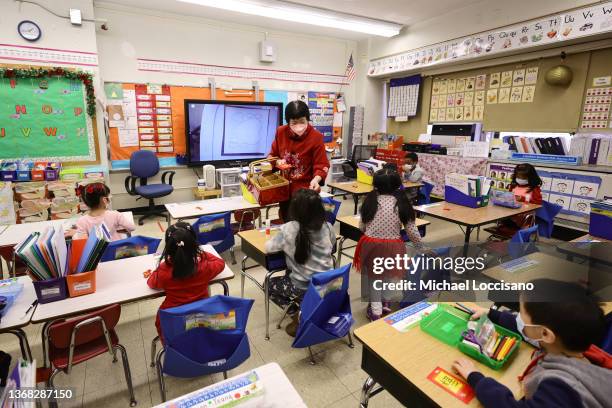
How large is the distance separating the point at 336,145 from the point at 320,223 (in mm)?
5325

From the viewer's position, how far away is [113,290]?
178 cm

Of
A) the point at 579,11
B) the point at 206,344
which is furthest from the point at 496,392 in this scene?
the point at 579,11

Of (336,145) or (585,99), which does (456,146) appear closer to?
(585,99)

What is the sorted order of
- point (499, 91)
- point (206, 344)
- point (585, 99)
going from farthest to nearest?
point (499, 91), point (585, 99), point (206, 344)

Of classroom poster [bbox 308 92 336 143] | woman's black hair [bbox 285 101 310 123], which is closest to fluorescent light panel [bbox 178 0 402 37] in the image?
classroom poster [bbox 308 92 336 143]

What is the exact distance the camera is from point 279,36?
20.7ft

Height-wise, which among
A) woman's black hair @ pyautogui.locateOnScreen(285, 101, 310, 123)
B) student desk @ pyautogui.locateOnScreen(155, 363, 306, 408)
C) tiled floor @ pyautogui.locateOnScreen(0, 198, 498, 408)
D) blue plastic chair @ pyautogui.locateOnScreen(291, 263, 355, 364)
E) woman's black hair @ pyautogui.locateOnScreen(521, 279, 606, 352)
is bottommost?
tiled floor @ pyautogui.locateOnScreen(0, 198, 498, 408)

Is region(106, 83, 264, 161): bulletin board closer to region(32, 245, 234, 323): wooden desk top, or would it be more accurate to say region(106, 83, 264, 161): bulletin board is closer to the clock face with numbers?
the clock face with numbers

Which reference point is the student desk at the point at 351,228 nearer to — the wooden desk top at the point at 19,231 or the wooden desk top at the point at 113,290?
the wooden desk top at the point at 113,290

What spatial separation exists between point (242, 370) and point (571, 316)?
5.99 ft

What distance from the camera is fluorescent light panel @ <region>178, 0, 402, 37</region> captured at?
4398 mm

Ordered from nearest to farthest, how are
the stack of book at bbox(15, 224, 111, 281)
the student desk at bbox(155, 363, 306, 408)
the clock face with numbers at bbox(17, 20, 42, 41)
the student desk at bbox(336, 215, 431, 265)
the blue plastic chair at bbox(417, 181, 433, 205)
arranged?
the student desk at bbox(155, 363, 306, 408) → the stack of book at bbox(15, 224, 111, 281) → the student desk at bbox(336, 215, 431, 265) → the clock face with numbers at bbox(17, 20, 42, 41) → the blue plastic chair at bbox(417, 181, 433, 205)

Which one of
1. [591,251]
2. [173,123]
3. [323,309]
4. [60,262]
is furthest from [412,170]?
[60,262]

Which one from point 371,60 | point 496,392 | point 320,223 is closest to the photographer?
point 496,392
